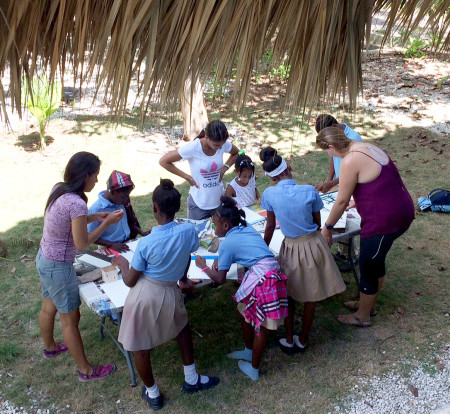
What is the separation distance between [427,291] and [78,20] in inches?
169

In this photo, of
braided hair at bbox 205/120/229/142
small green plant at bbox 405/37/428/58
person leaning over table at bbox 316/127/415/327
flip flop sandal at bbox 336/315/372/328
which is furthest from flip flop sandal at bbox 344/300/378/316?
small green plant at bbox 405/37/428/58

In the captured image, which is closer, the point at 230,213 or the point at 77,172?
the point at 77,172

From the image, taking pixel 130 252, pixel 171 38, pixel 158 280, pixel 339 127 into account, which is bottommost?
pixel 130 252

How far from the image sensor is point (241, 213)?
3564 millimetres

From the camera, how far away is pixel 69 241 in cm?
345

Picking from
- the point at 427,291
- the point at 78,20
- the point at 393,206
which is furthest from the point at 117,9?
the point at 427,291

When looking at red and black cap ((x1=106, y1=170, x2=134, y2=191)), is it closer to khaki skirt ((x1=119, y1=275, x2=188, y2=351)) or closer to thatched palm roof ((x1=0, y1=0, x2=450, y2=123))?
khaki skirt ((x1=119, y1=275, x2=188, y2=351))

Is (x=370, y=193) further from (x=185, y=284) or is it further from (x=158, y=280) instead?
(x=158, y=280)

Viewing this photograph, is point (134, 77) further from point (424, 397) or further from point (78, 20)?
point (424, 397)

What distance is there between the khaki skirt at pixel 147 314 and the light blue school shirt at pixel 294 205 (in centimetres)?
100

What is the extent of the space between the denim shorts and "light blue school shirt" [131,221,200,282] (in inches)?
27.5

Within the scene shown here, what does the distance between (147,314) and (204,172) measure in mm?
1812

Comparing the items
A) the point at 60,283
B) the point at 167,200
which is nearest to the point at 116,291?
the point at 60,283

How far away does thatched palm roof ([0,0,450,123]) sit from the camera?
2.05 m
